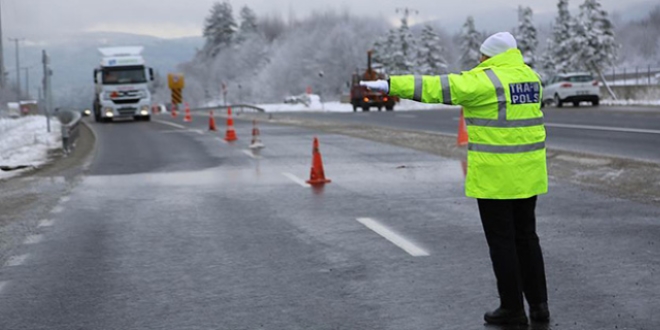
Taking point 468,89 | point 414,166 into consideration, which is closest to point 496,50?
point 468,89

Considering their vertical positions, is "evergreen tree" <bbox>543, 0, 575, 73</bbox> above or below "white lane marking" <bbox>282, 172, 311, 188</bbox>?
above

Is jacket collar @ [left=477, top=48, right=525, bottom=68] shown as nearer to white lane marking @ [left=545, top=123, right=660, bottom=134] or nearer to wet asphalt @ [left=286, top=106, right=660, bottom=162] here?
wet asphalt @ [left=286, top=106, right=660, bottom=162]

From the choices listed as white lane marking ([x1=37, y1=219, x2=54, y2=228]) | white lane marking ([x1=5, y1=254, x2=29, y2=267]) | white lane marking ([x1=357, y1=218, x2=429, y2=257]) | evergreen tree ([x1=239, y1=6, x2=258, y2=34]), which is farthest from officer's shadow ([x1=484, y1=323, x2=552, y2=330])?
evergreen tree ([x1=239, y1=6, x2=258, y2=34])

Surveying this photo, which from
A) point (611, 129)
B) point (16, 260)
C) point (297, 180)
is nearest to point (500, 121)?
point (16, 260)

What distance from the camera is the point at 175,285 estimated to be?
693 cm

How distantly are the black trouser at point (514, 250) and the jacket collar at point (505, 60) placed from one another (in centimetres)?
84

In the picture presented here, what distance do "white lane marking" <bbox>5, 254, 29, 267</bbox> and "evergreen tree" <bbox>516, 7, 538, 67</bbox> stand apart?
86196 millimetres

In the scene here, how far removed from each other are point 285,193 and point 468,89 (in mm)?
7622

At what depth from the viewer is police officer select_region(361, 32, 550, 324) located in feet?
18.1

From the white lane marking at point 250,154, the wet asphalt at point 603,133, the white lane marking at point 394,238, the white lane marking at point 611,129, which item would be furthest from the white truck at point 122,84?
the white lane marking at point 394,238

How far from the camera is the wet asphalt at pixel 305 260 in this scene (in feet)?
19.4

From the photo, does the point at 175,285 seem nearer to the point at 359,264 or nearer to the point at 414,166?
the point at 359,264

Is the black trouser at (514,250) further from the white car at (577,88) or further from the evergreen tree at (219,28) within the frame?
the evergreen tree at (219,28)

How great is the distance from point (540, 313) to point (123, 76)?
135 ft
